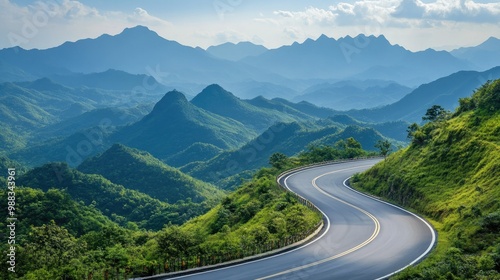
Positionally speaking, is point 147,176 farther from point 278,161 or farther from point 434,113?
point 434,113

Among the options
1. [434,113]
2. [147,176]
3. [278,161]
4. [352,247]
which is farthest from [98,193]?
[352,247]

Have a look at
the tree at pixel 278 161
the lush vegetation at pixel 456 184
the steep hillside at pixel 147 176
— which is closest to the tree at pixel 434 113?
the lush vegetation at pixel 456 184

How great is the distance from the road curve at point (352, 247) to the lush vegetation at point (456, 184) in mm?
1894

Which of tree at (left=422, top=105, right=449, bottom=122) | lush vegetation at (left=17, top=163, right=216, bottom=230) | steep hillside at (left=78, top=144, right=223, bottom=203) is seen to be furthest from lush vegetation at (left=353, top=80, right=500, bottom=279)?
steep hillside at (left=78, top=144, right=223, bottom=203)

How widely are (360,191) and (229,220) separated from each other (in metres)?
17.5

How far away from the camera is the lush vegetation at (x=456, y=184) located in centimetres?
2388

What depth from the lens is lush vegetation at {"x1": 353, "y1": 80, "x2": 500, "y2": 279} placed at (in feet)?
78.3

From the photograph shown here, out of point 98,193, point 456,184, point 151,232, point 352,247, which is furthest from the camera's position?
point 98,193

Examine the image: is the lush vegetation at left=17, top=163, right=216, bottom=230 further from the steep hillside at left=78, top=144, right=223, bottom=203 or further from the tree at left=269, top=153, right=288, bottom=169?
the tree at left=269, top=153, right=288, bottom=169

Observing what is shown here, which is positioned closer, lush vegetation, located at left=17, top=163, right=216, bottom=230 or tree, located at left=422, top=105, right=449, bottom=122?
tree, located at left=422, top=105, right=449, bottom=122

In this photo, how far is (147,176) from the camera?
6186 inches

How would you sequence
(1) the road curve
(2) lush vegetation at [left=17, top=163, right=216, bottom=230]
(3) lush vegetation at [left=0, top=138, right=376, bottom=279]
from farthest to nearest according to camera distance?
(2) lush vegetation at [left=17, top=163, right=216, bottom=230] < (1) the road curve < (3) lush vegetation at [left=0, top=138, right=376, bottom=279]

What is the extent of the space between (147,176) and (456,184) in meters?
129

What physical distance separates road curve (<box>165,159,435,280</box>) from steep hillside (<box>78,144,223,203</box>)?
285 ft
